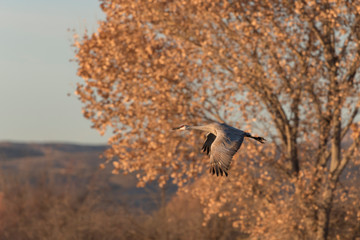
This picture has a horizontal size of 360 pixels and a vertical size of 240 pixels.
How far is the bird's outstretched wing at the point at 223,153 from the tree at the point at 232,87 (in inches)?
280

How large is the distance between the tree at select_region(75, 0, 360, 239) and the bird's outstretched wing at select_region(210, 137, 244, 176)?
7.12 meters

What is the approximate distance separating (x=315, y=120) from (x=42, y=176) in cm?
1088

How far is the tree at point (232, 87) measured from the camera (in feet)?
46.7

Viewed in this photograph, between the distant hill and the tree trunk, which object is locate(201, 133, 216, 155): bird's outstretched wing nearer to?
the tree trunk

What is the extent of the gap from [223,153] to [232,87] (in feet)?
26.2

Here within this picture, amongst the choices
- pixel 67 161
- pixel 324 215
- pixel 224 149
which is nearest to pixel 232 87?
pixel 324 215

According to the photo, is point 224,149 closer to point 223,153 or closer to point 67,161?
point 223,153

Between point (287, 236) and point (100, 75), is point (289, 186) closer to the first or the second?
point (287, 236)

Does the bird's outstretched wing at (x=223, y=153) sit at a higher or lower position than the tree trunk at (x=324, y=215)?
higher

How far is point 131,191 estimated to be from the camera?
5088 cm

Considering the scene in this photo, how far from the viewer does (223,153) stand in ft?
22.0

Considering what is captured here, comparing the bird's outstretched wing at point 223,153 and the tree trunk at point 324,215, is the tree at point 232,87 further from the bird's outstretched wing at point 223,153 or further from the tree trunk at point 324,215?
the bird's outstretched wing at point 223,153

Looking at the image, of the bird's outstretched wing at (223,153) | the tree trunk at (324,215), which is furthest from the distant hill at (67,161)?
the bird's outstretched wing at (223,153)

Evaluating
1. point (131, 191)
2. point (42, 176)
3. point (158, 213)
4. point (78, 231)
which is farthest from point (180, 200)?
point (131, 191)
